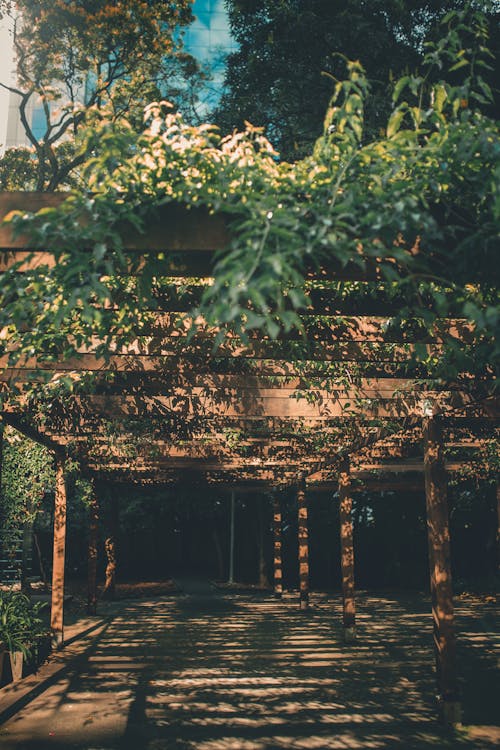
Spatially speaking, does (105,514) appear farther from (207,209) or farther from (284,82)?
(207,209)

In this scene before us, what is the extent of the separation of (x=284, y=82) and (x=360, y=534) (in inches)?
525

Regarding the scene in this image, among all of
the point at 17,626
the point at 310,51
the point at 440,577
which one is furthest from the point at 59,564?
the point at 310,51

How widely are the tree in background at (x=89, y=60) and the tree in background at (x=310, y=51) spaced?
6.23ft

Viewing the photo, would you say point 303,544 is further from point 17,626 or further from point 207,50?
point 207,50

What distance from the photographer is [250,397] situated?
6.29 metres

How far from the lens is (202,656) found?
8.50 meters

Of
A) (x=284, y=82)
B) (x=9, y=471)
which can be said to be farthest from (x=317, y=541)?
(x=284, y=82)

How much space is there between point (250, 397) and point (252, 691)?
309 centimetres

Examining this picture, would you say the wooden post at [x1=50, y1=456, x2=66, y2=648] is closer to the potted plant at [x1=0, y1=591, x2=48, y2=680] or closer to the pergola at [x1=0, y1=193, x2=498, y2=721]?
the pergola at [x1=0, y1=193, x2=498, y2=721]

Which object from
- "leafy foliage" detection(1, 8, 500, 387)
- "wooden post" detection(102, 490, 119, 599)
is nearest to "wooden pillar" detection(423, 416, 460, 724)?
"leafy foliage" detection(1, 8, 500, 387)

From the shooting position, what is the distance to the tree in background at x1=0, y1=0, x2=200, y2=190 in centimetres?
1299

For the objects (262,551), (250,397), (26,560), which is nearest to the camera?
(250,397)

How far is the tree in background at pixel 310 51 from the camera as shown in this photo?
10.6 metres

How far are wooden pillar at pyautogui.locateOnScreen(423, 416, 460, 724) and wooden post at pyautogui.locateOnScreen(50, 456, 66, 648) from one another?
574 centimetres
